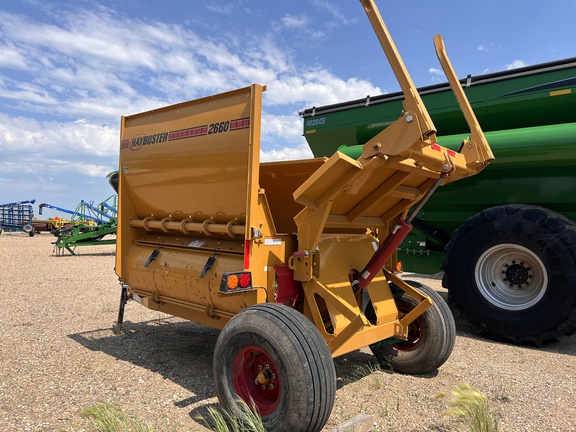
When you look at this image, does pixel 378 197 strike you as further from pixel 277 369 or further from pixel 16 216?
pixel 16 216

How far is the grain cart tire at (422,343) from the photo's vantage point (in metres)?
3.87

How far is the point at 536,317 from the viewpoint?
4.84 metres

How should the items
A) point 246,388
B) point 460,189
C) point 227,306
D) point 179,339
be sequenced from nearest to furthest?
point 246,388 < point 227,306 < point 179,339 < point 460,189

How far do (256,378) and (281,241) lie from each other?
3.68 ft

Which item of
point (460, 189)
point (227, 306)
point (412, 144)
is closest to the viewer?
point (412, 144)

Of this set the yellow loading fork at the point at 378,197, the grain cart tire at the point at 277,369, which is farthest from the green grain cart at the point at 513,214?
the grain cart tire at the point at 277,369

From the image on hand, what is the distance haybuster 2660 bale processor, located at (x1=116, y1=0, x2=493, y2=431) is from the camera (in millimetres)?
2832

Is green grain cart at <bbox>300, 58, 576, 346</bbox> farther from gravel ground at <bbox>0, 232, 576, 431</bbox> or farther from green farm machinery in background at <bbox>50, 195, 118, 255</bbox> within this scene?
green farm machinery in background at <bbox>50, 195, 118, 255</bbox>

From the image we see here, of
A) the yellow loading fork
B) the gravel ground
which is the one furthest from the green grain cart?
the yellow loading fork

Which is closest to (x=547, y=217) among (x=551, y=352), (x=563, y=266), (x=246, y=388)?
(x=563, y=266)

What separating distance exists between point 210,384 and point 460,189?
4227mm

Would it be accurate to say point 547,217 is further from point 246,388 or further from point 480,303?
point 246,388

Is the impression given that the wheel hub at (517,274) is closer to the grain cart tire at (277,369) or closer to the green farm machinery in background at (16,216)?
the grain cart tire at (277,369)

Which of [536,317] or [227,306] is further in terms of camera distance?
[536,317]
